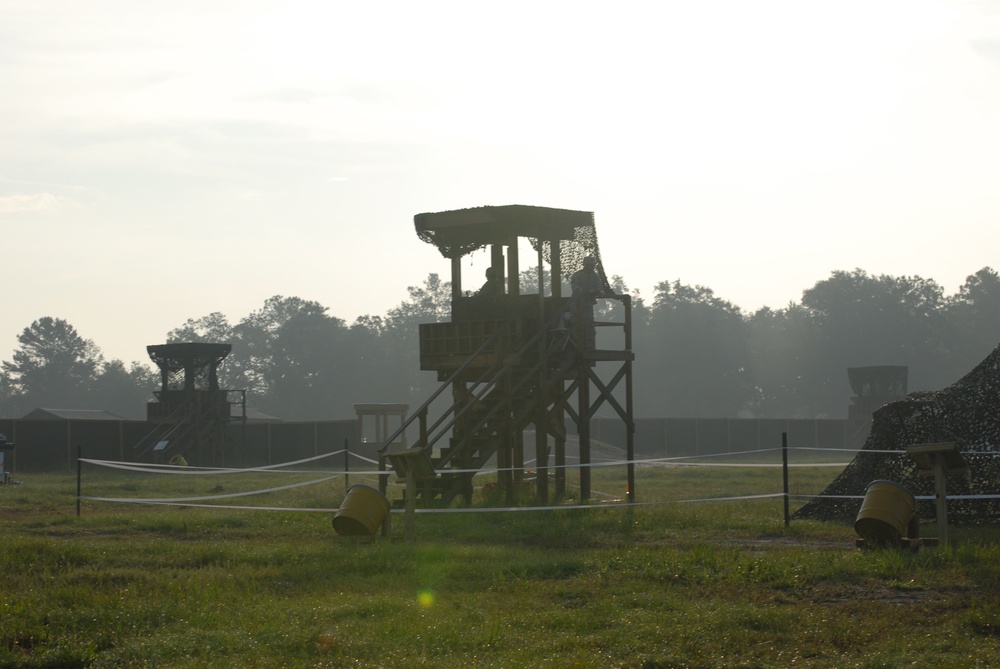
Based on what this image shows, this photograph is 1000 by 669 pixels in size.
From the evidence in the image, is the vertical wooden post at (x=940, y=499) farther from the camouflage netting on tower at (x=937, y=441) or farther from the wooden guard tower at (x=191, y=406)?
the wooden guard tower at (x=191, y=406)

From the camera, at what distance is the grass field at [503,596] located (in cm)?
962

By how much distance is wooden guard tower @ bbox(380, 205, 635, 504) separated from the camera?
2344cm

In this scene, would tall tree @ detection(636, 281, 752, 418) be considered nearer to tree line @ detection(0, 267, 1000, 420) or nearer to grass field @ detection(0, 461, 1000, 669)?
tree line @ detection(0, 267, 1000, 420)

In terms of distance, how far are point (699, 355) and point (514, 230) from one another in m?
85.5

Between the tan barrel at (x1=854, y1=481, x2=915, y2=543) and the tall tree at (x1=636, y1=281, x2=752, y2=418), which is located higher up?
the tall tree at (x1=636, y1=281, x2=752, y2=418)

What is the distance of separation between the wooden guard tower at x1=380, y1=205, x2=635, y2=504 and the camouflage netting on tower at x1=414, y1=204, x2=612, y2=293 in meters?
0.02

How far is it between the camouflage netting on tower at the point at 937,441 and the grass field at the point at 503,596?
3.78 feet

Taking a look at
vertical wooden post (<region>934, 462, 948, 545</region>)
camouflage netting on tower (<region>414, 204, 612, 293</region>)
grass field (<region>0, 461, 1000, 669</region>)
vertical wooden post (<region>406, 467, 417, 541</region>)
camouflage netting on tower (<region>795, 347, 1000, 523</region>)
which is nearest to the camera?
grass field (<region>0, 461, 1000, 669</region>)

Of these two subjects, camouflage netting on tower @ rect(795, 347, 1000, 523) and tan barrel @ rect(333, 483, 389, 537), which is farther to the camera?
camouflage netting on tower @ rect(795, 347, 1000, 523)


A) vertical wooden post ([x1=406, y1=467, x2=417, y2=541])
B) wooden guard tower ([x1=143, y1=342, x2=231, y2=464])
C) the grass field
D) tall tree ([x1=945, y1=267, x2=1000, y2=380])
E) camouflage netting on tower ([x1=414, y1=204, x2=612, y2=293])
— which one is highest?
tall tree ([x1=945, y1=267, x2=1000, y2=380])

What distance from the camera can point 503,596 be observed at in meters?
12.1

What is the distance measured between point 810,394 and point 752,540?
97890mm

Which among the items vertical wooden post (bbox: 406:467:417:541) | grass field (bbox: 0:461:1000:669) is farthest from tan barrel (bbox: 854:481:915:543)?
vertical wooden post (bbox: 406:467:417:541)

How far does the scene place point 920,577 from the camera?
479 inches
